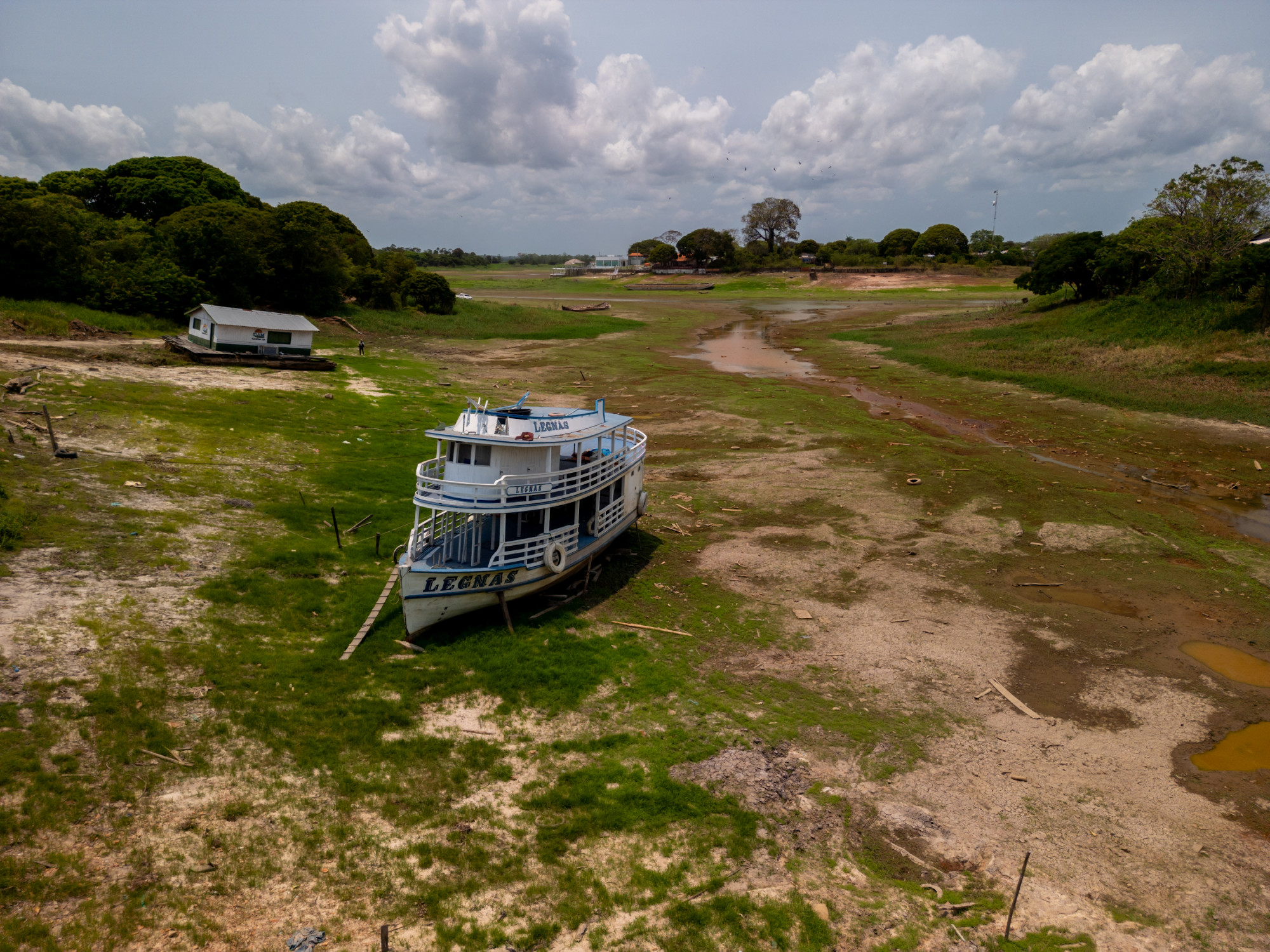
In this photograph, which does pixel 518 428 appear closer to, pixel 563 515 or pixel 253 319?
pixel 563 515

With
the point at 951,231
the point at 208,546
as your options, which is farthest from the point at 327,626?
the point at 951,231

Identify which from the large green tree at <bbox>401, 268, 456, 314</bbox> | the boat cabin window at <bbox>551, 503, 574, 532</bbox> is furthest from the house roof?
the large green tree at <bbox>401, 268, 456, 314</bbox>

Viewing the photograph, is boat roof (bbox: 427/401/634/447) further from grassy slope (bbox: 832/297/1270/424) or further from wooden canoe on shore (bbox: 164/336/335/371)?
grassy slope (bbox: 832/297/1270/424)

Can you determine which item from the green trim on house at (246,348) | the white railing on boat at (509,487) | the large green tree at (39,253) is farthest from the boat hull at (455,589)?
the large green tree at (39,253)

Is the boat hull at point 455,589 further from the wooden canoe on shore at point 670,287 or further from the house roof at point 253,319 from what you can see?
the wooden canoe on shore at point 670,287

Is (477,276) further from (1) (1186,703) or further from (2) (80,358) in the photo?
(1) (1186,703)

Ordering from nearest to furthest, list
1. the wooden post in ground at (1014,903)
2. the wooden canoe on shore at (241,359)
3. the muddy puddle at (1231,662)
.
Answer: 1. the wooden post in ground at (1014,903)
2. the muddy puddle at (1231,662)
3. the wooden canoe on shore at (241,359)

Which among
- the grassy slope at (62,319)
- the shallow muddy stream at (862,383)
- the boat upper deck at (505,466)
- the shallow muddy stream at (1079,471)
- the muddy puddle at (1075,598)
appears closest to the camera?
the shallow muddy stream at (1079,471)
